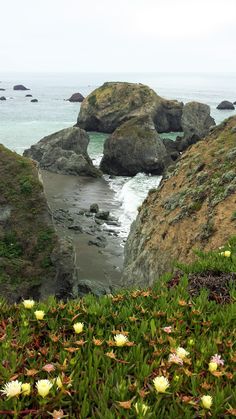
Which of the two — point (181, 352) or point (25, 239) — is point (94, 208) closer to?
point (25, 239)

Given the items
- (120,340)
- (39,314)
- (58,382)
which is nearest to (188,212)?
(39,314)

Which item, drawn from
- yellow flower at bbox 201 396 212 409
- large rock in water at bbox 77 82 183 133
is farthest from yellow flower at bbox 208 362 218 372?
large rock in water at bbox 77 82 183 133

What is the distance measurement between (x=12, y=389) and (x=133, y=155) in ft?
151

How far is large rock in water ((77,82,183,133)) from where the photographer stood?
81.3 metres

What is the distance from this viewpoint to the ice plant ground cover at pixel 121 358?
3.08 metres

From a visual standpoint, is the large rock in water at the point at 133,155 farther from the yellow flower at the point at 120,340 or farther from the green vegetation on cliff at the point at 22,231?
the yellow flower at the point at 120,340

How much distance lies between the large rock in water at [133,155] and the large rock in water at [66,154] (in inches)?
114

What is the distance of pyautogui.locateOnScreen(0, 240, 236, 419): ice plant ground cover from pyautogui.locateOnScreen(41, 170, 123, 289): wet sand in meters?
14.1

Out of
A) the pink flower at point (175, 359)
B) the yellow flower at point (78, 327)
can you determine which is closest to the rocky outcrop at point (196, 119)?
the yellow flower at point (78, 327)

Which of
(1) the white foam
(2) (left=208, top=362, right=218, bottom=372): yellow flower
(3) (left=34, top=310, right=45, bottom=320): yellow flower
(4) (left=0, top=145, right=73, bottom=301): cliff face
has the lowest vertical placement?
(1) the white foam

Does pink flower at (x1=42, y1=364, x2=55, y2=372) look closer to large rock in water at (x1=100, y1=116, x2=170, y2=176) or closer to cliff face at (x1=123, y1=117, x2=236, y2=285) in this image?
cliff face at (x1=123, y1=117, x2=236, y2=285)

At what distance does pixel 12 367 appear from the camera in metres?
3.49

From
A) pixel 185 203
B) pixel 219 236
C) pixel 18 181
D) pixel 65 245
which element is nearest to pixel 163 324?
pixel 219 236

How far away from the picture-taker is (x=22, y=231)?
16375 mm
